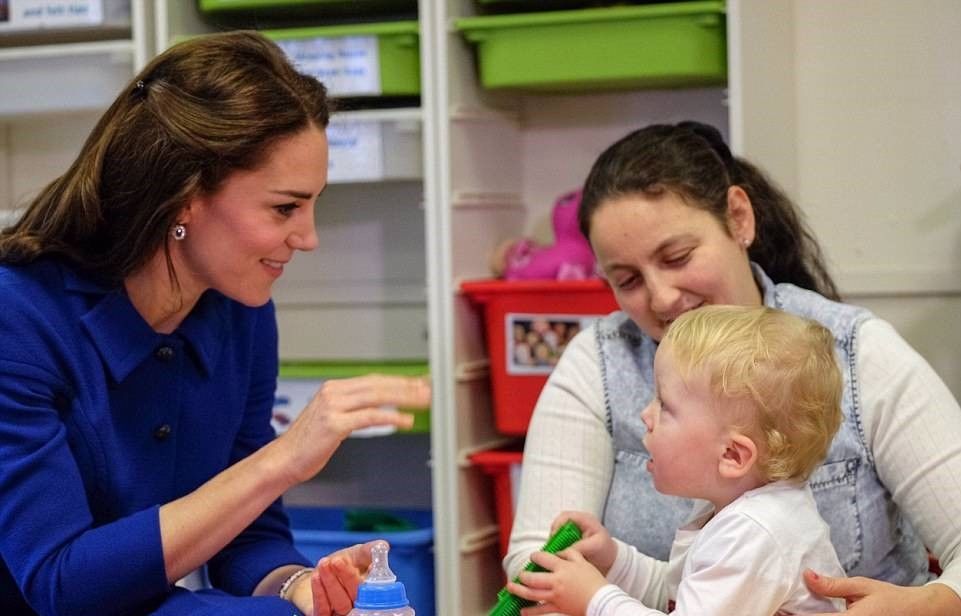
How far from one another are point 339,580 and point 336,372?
141cm

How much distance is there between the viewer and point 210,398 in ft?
5.07

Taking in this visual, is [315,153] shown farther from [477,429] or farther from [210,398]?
[477,429]

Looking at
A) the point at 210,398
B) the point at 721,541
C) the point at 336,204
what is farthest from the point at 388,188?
the point at 721,541

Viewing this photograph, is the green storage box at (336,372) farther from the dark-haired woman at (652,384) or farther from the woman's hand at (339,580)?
the woman's hand at (339,580)

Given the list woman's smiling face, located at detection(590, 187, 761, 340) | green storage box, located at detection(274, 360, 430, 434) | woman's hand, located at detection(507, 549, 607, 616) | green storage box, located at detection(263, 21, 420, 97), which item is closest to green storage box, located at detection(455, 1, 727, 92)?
green storage box, located at detection(263, 21, 420, 97)

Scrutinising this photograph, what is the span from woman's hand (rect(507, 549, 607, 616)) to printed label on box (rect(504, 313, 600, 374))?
115 cm

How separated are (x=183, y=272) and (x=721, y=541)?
65cm

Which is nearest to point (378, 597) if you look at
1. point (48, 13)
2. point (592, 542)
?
point (592, 542)

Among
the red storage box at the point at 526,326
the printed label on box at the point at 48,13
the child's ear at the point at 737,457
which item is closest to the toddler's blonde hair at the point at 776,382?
the child's ear at the point at 737,457

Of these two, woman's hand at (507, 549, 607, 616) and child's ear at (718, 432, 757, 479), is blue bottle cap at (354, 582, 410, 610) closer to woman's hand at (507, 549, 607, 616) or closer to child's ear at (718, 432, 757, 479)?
woman's hand at (507, 549, 607, 616)

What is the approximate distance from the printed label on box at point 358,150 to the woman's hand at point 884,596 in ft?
4.68

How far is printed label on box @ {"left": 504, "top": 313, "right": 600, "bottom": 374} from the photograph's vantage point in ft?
7.92

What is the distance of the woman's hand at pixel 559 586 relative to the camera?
1.25m

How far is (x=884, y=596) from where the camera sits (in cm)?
127
